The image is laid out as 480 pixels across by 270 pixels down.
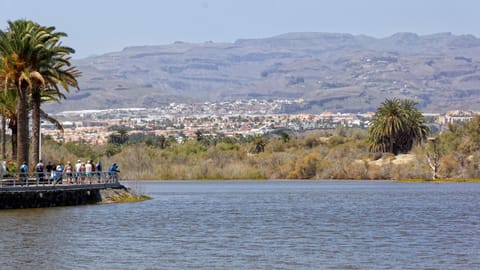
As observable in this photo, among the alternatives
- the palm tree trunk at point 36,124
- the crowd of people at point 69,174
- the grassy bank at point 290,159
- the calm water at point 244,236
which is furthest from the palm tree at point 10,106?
the grassy bank at point 290,159

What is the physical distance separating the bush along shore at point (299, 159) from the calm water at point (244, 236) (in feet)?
184

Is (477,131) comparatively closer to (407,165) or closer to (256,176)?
(407,165)

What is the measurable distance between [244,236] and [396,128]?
89295 millimetres

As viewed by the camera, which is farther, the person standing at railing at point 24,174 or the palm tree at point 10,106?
the palm tree at point 10,106

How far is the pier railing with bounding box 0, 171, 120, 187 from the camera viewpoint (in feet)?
186

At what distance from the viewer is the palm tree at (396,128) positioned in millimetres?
129000

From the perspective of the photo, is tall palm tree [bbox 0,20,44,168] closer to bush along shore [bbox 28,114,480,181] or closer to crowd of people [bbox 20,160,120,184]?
crowd of people [bbox 20,160,120,184]

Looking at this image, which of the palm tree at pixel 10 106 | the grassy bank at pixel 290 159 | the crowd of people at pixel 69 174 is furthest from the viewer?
the grassy bank at pixel 290 159

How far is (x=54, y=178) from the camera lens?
59031 mm

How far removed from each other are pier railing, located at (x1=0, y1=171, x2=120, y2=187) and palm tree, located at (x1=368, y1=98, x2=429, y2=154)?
67.1m

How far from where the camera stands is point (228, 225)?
4794 cm

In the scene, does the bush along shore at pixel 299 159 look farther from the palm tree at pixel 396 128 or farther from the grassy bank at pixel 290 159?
the palm tree at pixel 396 128

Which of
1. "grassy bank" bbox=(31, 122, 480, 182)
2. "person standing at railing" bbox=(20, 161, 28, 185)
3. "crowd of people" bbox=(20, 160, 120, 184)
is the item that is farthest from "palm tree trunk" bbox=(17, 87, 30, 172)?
"grassy bank" bbox=(31, 122, 480, 182)

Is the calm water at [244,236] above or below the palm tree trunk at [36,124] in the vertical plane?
below
